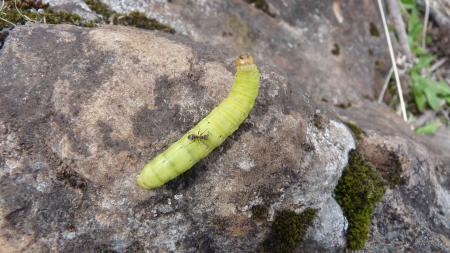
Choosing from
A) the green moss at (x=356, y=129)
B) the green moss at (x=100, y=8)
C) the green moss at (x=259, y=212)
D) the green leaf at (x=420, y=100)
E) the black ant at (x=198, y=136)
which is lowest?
the green leaf at (x=420, y=100)

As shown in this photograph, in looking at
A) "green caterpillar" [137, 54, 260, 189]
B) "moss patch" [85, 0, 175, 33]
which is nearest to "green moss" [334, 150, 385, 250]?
"green caterpillar" [137, 54, 260, 189]

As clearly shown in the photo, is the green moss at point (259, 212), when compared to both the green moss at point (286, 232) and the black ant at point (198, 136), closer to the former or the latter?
the green moss at point (286, 232)

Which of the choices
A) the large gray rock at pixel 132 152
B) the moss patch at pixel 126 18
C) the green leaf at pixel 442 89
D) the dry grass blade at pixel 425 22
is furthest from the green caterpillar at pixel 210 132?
the dry grass blade at pixel 425 22

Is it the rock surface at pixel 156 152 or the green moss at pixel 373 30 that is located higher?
the green moss at pixel 373 30

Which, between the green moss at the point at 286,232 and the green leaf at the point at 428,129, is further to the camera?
the green leaf at the point at 428,129

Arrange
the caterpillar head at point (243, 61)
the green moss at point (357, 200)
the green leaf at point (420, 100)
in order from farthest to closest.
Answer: the green leaf at point (420, 100) < the green moss at point (357, 200) < the caterpillar head at point (243, 61)

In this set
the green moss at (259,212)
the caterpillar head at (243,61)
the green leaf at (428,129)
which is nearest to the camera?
the caterpillar head at (243,61)
